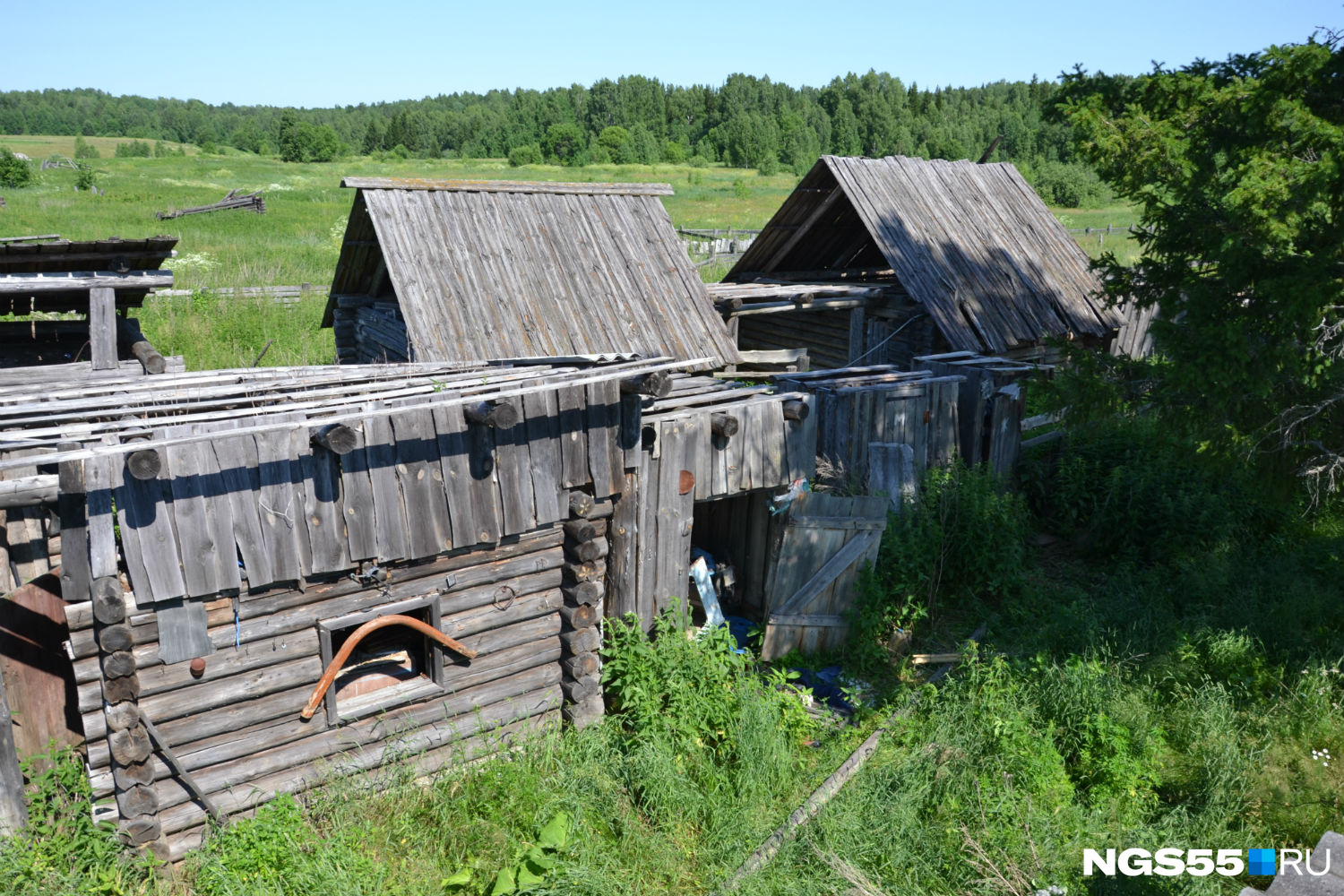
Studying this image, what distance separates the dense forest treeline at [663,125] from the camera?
291 ft

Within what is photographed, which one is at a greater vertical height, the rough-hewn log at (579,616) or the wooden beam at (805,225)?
the wooden beam at (805,225)

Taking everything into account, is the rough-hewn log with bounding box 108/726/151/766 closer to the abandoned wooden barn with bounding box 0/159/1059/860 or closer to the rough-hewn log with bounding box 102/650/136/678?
the abandoned wooden barn with bounding box 0/159/1059/860

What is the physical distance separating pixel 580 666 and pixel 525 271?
6.35m

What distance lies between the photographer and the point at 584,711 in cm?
695

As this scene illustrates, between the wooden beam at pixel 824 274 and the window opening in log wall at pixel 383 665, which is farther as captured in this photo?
the wooden beam at pixel 824 274

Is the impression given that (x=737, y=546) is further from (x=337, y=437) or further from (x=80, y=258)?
(x=80, y=258)

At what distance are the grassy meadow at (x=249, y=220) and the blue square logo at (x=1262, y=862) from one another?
15.1 metres

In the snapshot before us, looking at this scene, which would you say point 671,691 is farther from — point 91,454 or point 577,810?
point 91,454

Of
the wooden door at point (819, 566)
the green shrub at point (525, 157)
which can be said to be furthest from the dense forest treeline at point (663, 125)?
the wooden door at point (819, 566)

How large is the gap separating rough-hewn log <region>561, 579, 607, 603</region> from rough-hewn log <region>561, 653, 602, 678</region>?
44 centimetres

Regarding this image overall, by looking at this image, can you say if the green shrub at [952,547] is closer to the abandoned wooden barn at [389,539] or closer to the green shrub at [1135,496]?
the abandoned wooden barn at [389,539]

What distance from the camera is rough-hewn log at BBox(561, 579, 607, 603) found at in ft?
22.0

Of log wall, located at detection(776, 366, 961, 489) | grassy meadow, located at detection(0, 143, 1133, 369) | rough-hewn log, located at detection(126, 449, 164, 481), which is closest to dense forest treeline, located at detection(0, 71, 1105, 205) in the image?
grassy meadow, located at detection(0, 143, 1133, 369)

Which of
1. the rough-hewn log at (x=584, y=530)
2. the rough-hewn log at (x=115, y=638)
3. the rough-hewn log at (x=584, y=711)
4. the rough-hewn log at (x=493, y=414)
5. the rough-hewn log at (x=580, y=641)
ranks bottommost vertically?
the rough-hewn log at (x=584, y=711)
